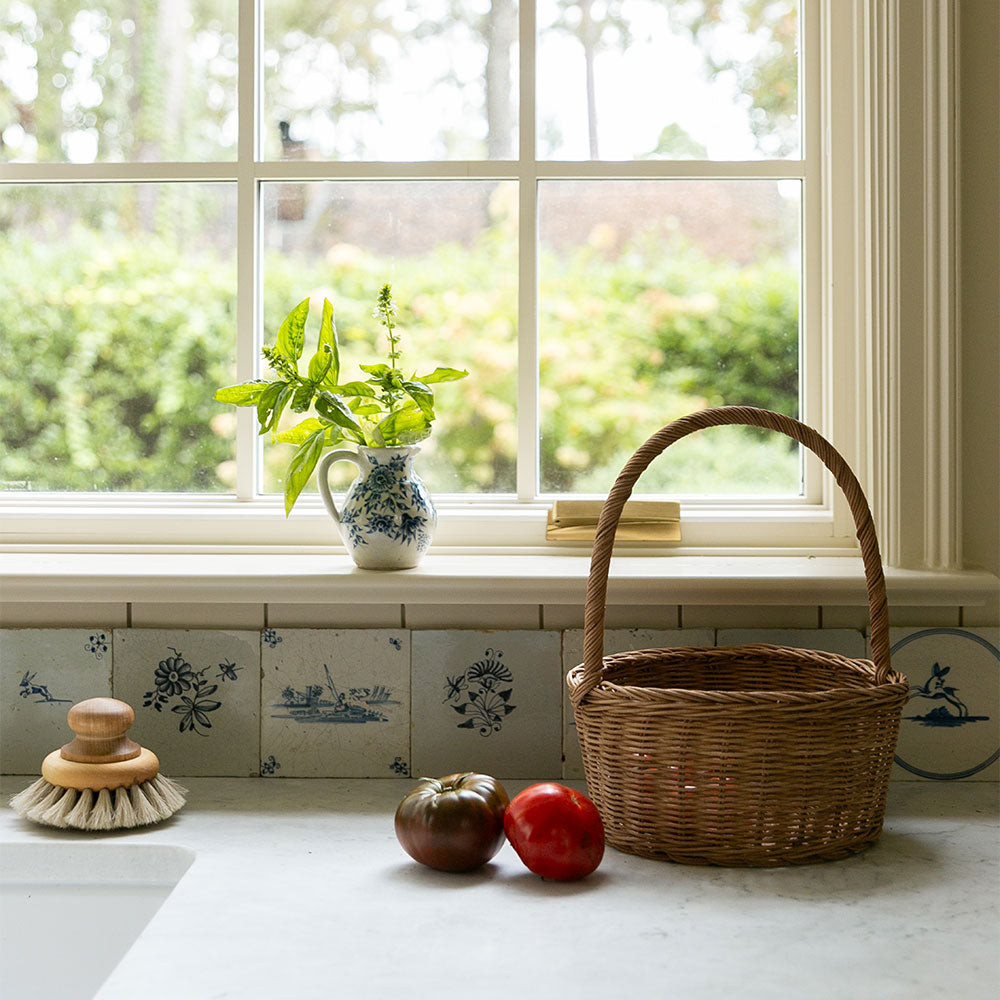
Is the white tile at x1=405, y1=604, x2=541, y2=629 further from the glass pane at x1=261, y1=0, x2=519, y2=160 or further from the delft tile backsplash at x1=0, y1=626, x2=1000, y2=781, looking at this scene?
the glass pane at x1=261, y1=0, x2=519, y2=160

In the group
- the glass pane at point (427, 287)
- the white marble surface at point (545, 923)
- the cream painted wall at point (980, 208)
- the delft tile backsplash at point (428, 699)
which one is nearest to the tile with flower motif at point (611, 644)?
the delft tile backsplash at point (428, 699)

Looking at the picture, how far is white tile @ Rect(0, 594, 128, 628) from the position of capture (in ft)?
4.37

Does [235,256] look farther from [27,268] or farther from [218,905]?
[218,905]

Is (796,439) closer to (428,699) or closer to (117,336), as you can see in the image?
(428,699)

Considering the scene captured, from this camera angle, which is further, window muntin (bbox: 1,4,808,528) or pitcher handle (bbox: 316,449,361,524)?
window muntin (bbox: 1,4,808,528)

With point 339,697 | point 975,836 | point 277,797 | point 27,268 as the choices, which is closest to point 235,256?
point 27,268

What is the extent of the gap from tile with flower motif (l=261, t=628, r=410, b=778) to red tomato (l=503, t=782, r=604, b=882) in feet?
1.10

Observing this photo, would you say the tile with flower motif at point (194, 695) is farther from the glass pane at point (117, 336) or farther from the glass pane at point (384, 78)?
the glass pane at point (384, 78)

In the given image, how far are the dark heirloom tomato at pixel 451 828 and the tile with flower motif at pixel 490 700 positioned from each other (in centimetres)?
27

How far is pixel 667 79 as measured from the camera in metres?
1.56

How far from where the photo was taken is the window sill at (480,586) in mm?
1280

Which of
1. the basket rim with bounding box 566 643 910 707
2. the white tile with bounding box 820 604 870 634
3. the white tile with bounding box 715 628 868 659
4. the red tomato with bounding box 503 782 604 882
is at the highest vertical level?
the white tile with bounding box 820 604 870 634

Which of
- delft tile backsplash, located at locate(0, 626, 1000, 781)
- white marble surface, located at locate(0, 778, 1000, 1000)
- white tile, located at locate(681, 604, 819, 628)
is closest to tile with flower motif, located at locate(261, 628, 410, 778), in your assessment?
delft tile backsplash, located at locate(0, 626, 1000, 781)

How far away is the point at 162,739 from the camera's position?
132 centimetres
